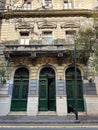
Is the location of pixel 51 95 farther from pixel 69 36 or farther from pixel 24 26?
pixel 24 26

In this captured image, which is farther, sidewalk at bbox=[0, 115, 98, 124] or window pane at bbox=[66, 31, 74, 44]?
window pane at bbox=[66, 31, 74, 44]

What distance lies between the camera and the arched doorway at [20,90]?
1588cm

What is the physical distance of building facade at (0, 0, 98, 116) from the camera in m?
15.7

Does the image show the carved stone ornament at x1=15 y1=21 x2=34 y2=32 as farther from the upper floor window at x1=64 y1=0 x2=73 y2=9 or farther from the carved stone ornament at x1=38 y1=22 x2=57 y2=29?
the upper floor window at x1=64 y1=0 x2=73 y2=9

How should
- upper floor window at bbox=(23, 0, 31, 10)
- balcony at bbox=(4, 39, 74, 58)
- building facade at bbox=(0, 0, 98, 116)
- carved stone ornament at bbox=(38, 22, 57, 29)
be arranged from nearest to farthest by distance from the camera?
building facade at bbox=(0, 0, 98, 116), balcony at bbox=(4, 39, 74, 58), carved stone ornament at bbox=(38, 22, 57, 29), upper floor window at bbox=(23, 0, 31, 10)

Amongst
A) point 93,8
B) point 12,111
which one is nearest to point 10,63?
point 12,111

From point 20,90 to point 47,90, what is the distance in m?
2.49

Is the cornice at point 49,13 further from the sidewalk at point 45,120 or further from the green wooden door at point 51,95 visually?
the sidewalk at point 45,120

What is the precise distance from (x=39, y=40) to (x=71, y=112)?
7620mm

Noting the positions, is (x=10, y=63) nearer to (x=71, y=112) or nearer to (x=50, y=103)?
(x=50, y=103)

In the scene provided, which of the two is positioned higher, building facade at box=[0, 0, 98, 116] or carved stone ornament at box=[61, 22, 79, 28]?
carved stone ornament at box=[61, 22, 79, 28]

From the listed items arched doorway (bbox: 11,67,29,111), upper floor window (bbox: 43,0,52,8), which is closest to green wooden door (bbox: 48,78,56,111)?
arched doorway (bbox: 11,67,29,111)

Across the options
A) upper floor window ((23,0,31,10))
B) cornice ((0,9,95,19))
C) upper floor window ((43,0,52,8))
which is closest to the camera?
cornice ((0,9,95,19))

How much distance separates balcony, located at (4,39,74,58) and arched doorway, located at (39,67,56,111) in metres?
1.73
